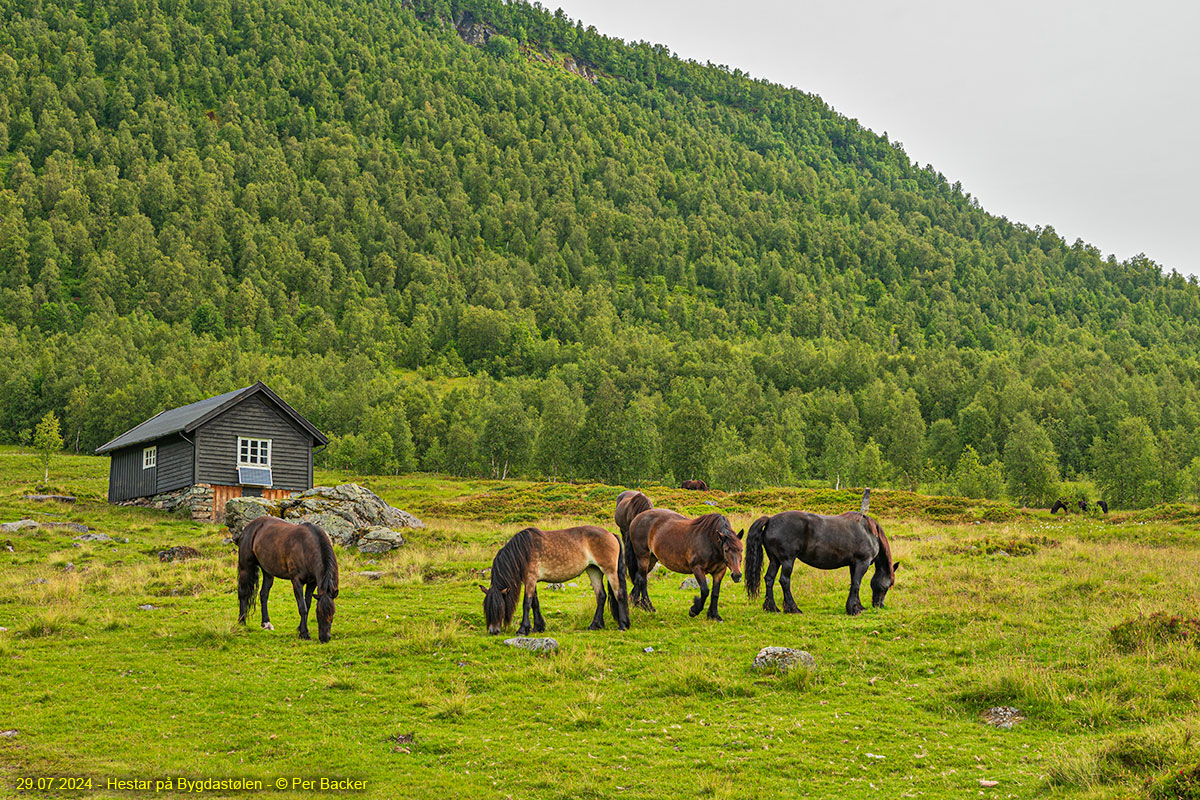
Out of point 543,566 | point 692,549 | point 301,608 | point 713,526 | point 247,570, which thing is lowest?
point 301,608

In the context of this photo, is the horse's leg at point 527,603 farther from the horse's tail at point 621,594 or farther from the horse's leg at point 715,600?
the horse's leg at point 715,600

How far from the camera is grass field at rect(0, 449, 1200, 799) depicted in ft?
31.0

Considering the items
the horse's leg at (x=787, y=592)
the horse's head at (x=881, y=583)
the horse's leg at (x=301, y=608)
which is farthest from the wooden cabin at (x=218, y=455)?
the horse's head at (x=881, y=583)

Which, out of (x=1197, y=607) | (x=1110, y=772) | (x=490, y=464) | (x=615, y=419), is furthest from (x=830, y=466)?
(x=1110, y=772)

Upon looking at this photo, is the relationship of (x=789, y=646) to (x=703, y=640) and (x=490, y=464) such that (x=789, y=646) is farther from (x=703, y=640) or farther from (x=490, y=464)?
(x=490, y=464)

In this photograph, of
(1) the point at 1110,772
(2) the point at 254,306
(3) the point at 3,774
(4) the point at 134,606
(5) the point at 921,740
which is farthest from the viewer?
(2) the point at 254,306

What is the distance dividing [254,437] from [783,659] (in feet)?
144

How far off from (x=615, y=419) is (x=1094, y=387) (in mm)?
96697

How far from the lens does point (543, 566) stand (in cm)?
1628

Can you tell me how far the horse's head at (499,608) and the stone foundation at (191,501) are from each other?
1373 inches

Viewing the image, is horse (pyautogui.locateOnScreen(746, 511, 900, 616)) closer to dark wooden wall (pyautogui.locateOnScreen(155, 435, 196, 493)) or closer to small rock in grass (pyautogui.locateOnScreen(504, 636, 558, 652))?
small rock in grass (pyautogui.locateOnScreen(504, 636, 558, 652))

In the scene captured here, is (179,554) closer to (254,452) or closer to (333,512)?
(333,512)

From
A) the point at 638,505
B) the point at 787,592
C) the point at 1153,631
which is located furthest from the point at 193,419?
the point at 1153,631

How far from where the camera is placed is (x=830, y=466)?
117500 mm
